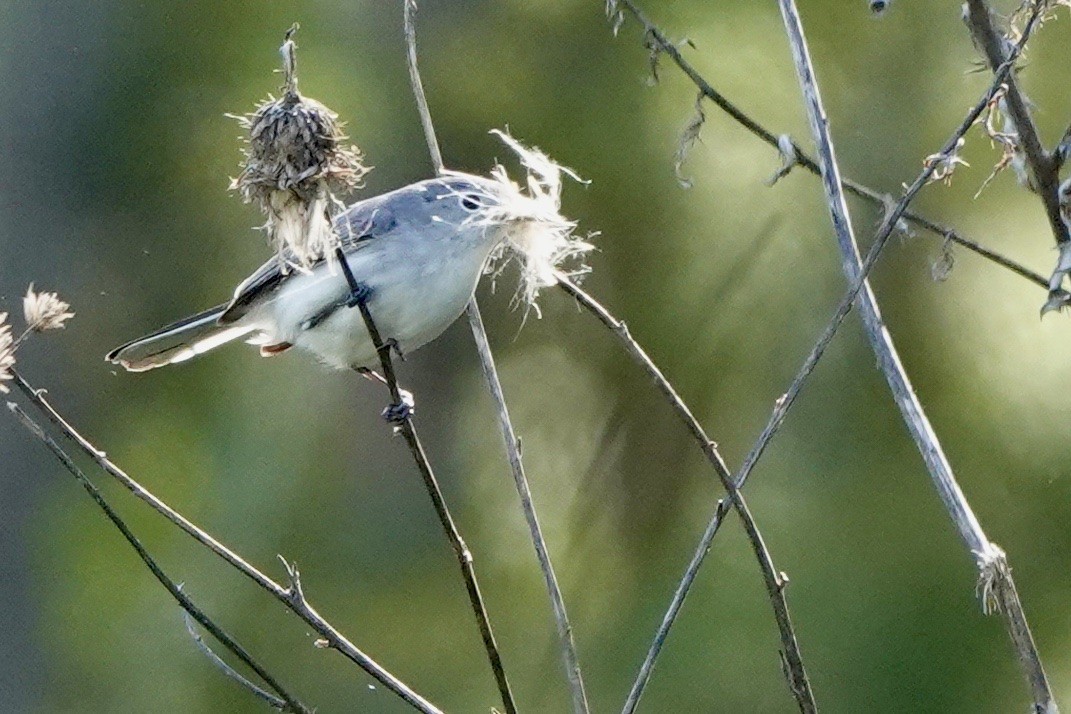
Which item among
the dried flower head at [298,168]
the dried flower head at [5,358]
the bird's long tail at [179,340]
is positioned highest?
the bird's long tail at [179,340]

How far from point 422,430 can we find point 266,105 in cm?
150

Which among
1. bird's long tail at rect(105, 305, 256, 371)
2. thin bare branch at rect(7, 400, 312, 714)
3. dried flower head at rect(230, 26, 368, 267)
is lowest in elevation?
thin bare branch at rect(7, 400, 312, 714)

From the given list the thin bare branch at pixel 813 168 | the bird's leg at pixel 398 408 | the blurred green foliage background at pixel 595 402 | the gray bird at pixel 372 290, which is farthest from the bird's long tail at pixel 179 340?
the thin bare branch at pixel 813 168

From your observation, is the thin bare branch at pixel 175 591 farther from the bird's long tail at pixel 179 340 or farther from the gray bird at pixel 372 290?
the bird's long tail at pixel 179 340

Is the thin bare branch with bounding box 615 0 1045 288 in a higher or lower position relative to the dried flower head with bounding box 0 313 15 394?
higher

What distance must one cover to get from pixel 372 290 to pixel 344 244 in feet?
0.56

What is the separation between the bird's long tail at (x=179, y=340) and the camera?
5.51 feet

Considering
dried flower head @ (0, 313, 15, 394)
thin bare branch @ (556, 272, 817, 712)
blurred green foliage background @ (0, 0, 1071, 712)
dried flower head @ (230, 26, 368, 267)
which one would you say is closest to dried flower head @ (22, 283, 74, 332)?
dried flower head @ (0, 313, 15, 394)

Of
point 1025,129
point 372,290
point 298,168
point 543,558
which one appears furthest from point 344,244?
point 1025,129

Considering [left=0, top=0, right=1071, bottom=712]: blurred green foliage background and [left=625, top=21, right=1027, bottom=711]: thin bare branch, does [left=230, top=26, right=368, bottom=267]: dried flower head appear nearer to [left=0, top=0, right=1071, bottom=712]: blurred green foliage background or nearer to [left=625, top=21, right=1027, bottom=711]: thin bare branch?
[left=625, top=21, right=1027, bottom=711]: thin bare branch

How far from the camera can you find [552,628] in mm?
2297

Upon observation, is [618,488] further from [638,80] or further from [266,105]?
[266,105]

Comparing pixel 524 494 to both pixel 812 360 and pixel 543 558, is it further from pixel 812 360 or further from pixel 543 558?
pixel 812 360

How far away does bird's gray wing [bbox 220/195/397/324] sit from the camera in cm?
168
